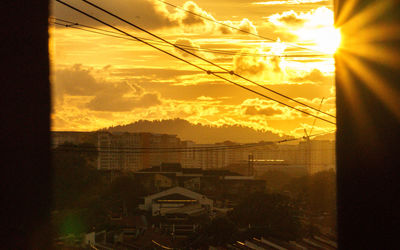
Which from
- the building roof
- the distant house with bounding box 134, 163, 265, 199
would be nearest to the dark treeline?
the building roof

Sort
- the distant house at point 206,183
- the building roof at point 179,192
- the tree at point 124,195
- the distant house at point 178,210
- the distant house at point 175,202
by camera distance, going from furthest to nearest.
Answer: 1. the distant house at point 206,183
2. the building roof at point 179,192
3. the tree at point 124,195
4. the distant house at point 175,202
5. the distant house at point 178,210

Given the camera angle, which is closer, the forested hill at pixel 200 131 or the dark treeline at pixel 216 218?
the dark treeline at pixel 216 218

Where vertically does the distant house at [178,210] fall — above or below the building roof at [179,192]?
below

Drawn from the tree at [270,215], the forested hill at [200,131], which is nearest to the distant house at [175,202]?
the tree at [270,215]

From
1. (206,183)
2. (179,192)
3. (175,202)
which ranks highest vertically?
(179,192)

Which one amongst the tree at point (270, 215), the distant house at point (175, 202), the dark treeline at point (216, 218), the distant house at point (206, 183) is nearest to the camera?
the dark treeline at point (216, 218)

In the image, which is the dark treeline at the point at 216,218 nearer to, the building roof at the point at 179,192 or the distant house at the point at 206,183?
the building roof at the point at 179,192

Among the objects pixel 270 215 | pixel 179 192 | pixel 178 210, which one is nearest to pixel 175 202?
pixel 178 210

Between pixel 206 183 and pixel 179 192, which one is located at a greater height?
pixel 179 192

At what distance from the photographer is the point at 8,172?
158 cm

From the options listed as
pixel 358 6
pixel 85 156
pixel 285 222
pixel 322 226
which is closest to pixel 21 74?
pixel 358 6

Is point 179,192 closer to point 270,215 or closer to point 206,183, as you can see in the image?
point 270,215

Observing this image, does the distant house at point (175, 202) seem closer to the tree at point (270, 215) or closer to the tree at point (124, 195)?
the tree at point (124, 195)

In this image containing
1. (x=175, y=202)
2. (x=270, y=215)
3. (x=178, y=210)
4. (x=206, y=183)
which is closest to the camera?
(x=270, y=215)
